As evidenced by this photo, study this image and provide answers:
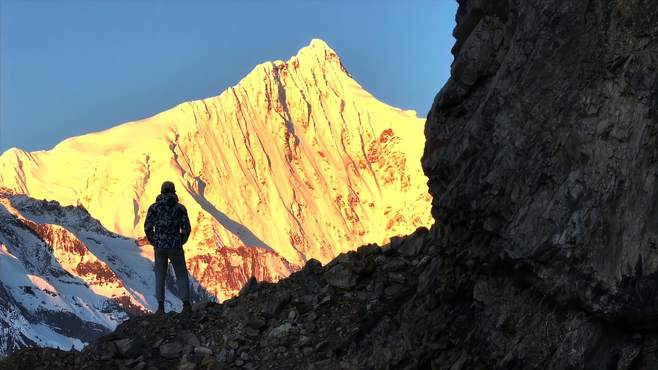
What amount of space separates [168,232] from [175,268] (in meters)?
0.82

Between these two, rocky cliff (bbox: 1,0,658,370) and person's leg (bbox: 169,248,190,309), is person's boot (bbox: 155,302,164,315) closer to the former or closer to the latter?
person's leg (bbox: 169,248,190,309)

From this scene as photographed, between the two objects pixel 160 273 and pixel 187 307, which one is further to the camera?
pixel 160 273

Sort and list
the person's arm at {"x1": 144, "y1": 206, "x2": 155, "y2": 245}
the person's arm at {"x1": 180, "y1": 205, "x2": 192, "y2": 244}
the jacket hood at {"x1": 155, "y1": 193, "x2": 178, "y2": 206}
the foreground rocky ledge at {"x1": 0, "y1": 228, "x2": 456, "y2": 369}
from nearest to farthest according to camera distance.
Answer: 1. the foreground rocky ledge at {"x1": 0, "y1": 228, "x2": 456, "y2": 369}
2. the jacket hood at {"x1": 155, "y1": 193, "x2": 178, "y2": 206}
3. the person's arm at {"x1": 144, "y1": 206, "x2": 155, "y2": 245}
4. the person's arm at {"x1": 180, "y1": 205, "x2": 192, "y2": 244}

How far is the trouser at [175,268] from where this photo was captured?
738 inches

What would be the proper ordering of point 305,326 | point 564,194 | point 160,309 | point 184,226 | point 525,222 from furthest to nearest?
1. point 184,226
2. point 160,309
3. point 305,326
4. point 525,222
5. point 564,194

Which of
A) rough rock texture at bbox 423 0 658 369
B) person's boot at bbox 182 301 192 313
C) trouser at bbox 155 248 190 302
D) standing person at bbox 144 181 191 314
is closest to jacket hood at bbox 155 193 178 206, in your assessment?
standing person at bbox 144 181 191 314

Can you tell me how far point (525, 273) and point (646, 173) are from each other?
212cm

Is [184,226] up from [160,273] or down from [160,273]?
up

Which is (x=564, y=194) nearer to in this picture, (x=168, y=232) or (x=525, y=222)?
(x=525, y=222)

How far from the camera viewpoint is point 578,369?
1220cm

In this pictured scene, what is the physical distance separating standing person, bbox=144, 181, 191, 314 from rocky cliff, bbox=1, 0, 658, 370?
6.75 feet

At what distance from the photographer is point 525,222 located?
42.7 feet

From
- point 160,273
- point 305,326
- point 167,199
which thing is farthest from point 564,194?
point 160,273

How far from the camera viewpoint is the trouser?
18.8m
